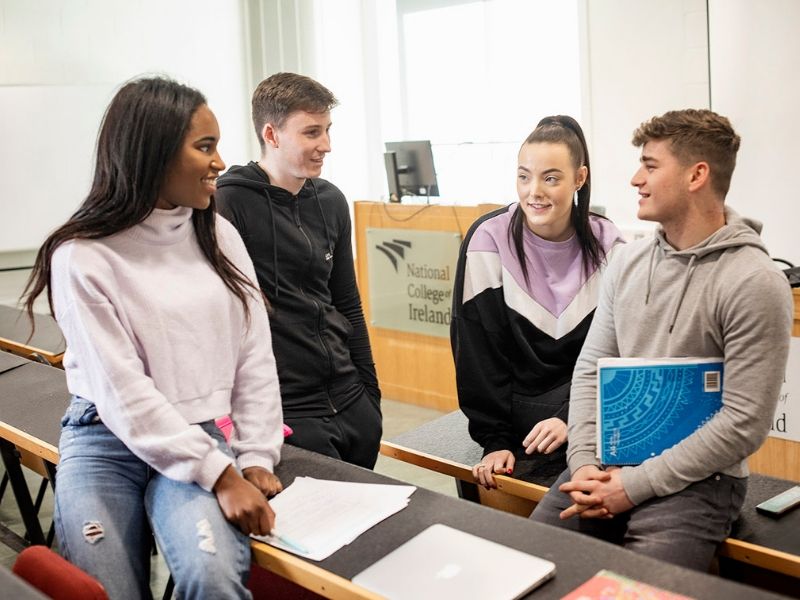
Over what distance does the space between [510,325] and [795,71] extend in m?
2.73

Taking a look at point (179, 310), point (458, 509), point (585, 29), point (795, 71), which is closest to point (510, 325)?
point (458, 509)

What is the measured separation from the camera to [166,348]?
1.88 meters

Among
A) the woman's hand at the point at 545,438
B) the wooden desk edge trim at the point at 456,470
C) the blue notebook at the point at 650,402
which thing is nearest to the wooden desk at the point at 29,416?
the wooden desk edge trim at the point at 456,470

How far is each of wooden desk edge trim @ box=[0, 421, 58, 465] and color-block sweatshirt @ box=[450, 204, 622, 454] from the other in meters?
1.05

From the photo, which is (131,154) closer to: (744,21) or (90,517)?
(90,517)

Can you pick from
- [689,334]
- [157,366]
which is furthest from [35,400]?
[689,334]

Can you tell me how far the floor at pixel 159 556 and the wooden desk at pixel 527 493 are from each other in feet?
3.16

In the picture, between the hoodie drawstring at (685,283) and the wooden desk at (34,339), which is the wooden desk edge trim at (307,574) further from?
the wooden desk at (34,339)

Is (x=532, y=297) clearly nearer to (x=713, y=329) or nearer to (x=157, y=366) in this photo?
(x=713, y=329)

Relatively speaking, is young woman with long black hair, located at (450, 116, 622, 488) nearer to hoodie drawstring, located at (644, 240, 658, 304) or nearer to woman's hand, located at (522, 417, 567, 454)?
woman's hand, located at (522, 417, 567, 454)

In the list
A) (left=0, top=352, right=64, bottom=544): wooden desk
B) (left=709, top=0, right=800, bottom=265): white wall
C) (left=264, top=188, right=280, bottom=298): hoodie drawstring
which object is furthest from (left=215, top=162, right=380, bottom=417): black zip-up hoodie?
(left=709, top=0, right=800, bottom=265): white wall

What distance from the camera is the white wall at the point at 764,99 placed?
4539mm

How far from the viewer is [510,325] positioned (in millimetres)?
2576

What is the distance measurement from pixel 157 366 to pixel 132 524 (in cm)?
30
